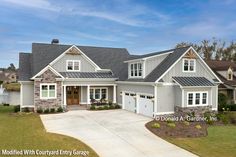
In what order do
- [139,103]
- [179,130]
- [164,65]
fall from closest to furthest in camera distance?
1. [179,130]
2. [164,65]
3. [139,103]

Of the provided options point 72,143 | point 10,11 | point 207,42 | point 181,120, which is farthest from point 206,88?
point 207,42

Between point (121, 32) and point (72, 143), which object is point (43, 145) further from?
point (121, 32)

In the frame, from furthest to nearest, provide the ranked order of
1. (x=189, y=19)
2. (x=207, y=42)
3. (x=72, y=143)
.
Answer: (x=207, y=42) → (x=189, y=19) → (x=72, y=143)

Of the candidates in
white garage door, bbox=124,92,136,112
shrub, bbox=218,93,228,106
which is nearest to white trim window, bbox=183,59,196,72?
white garage door, bbox=124,92,136,112

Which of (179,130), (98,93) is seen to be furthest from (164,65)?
(98,93)

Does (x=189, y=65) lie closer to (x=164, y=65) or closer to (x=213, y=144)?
(x=164, y=65)

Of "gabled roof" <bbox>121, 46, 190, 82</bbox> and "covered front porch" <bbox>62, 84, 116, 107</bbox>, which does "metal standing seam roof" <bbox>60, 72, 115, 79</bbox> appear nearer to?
"covered front porch" <bbox>62, 84, 116, 107</bbox>
